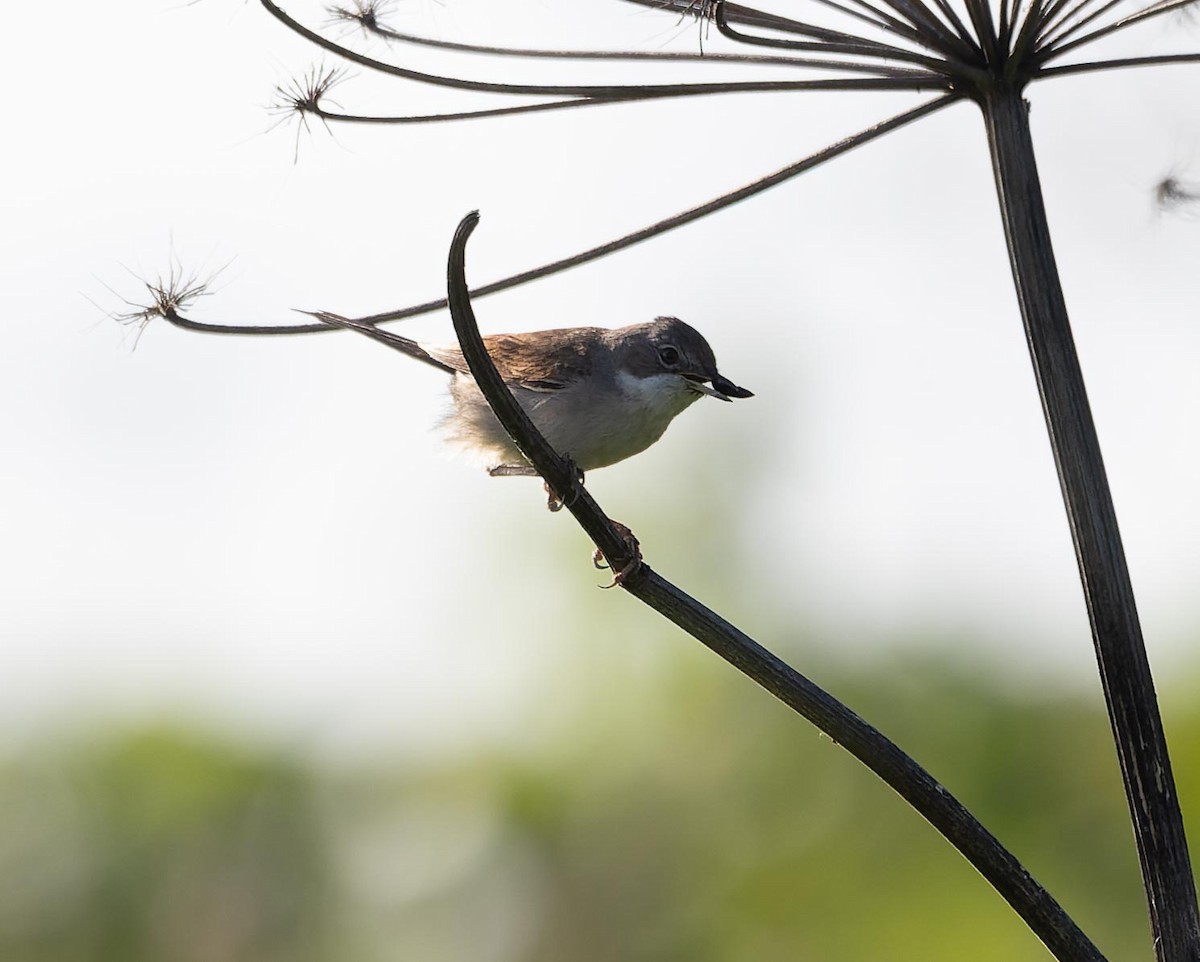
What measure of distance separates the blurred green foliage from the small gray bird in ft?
15.7

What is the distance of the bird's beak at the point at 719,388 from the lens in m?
5.21

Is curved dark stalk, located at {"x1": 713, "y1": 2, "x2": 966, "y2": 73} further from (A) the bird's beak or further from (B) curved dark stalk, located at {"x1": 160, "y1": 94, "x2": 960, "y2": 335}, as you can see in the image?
(A) the bird's beak

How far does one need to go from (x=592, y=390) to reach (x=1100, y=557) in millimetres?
2807

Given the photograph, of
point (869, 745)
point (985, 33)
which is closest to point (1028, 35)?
point (985, 33)

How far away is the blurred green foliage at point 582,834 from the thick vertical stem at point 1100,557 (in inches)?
252

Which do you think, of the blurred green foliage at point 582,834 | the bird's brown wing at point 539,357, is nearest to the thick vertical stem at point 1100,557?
the bird's brown wing at point 539,357

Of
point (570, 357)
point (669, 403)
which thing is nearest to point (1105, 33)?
point (669, 403)

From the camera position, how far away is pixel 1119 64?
326cm

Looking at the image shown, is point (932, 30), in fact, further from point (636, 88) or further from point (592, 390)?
point (592, 390)

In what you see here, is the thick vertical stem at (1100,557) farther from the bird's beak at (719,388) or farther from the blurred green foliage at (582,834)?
the blurred green foliage at (582,834)

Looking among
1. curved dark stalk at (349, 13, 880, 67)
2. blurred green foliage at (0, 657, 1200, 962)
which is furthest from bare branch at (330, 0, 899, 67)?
blurred green foliage at (0, 657, 1200, 962)

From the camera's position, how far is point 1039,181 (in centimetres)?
292

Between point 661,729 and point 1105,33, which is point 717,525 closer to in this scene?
point 661,729

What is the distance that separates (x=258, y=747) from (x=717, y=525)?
13.6 feet
